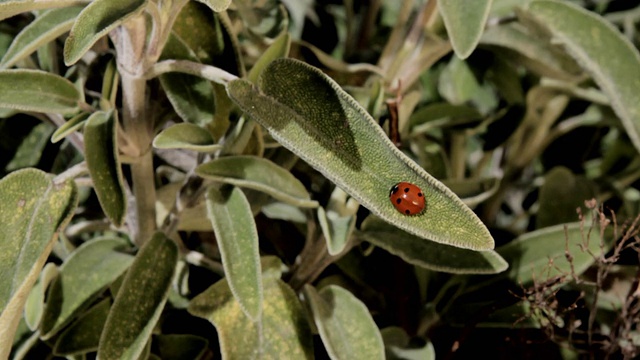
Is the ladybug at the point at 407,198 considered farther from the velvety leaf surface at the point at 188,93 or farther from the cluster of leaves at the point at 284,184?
the velvety leaf surface at the point at 188,93

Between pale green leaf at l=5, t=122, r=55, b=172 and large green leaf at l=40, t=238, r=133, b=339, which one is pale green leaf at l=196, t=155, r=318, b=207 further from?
pale green leaf at l=5, t=122, r=55, b=172

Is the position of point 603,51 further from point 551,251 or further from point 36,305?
point 36,305

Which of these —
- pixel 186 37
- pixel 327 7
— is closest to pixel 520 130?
pixel 327 7

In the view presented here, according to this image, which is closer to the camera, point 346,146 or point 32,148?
point 346,146

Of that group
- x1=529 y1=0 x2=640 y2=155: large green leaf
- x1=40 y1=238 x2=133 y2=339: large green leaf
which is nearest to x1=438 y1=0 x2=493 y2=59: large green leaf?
x1=529 y1=0 x2=640 y2=155: large green leaf

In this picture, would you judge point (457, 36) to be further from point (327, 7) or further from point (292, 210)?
point (327, 7)

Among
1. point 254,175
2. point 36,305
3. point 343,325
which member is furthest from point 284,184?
point 36,305

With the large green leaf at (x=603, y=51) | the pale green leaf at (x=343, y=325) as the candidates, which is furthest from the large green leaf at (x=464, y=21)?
the pale green leaf at (x=343, y=325)
